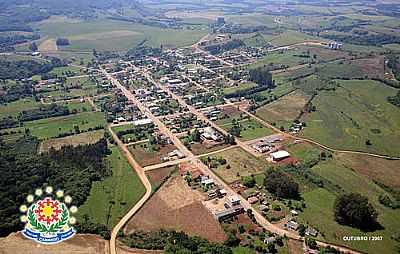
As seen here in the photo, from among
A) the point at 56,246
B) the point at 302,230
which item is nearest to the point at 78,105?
the point at 56,246

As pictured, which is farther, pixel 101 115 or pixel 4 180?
pixel 101 115

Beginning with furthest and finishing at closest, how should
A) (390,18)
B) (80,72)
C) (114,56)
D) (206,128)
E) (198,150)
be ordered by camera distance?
(390,18)
(114,56)
(80,72)
(206,128)
(198,150)

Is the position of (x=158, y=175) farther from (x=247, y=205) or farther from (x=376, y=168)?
(x=376, y=168)

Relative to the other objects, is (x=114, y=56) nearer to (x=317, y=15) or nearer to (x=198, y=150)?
(x=198, y=150)

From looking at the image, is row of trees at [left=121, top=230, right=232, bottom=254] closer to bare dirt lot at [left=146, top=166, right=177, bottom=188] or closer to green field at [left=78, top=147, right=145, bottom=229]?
green field at [left=78, top=147, right=145, bottom=229]

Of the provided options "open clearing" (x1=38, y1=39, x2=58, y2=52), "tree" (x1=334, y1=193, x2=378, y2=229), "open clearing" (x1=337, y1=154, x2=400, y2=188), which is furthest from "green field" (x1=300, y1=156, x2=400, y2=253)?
"open clearing" (x1=38, y1=39, x2=58, y2=52)

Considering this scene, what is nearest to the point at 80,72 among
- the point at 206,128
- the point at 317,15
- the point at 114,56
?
the point at 114,56

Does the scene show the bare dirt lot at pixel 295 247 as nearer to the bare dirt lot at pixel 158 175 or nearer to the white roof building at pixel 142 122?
the bare dirt lot at pixel 158 175
